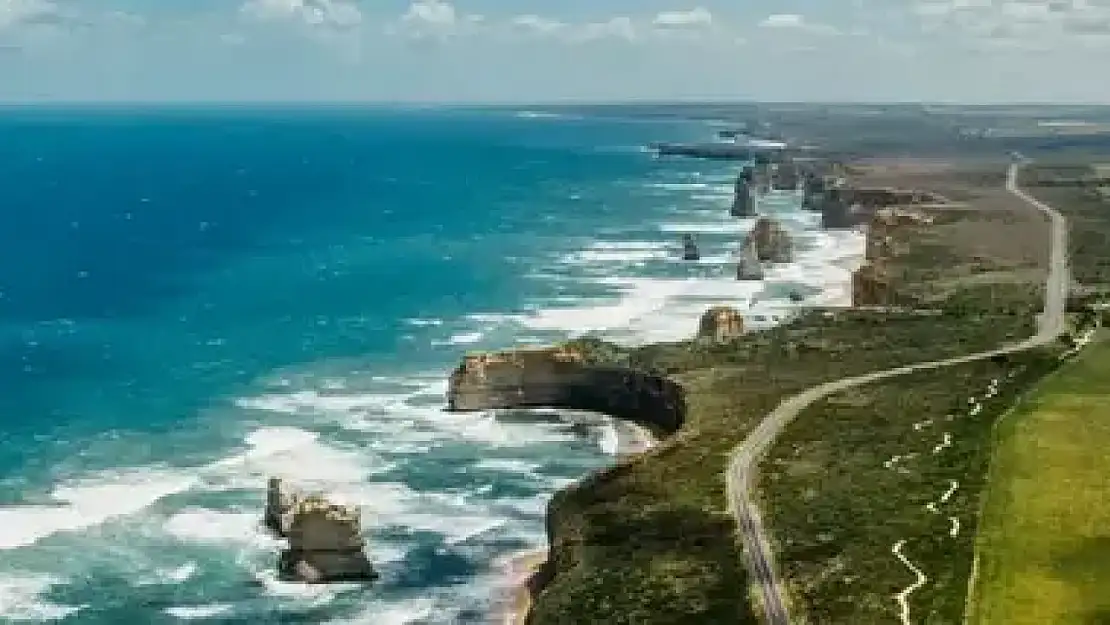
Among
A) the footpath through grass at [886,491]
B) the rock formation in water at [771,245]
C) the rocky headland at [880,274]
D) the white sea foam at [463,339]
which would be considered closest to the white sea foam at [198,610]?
the footpath through grass at [886,491]

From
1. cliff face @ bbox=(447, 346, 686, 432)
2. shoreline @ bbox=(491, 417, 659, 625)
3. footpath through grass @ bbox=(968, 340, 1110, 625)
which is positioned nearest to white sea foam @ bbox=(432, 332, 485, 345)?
cliff face @ bbox=(447, 346, 686, 432)

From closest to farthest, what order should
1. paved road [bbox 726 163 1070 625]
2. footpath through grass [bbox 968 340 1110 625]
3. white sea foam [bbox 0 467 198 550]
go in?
footpath through grass [bbox 968 340 1110 625]
paved road [bbox 726 163 1070 625]
white sea foam [bbox 0 467 198 550]

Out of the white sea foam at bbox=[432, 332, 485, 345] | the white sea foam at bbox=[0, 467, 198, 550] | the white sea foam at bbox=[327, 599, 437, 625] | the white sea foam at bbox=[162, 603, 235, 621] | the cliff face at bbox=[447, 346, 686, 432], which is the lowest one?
the white sea foam at bbox=[327, 599, 437, 625]

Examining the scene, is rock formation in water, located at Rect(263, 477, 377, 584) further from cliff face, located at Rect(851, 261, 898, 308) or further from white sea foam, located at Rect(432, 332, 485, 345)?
cliff face, located at Rect(851, 261, 898, 308)

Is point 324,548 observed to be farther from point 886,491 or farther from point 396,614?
point 886,491

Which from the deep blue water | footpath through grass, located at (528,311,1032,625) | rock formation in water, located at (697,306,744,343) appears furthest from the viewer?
rock formation in water, located at (697,306,744,343)

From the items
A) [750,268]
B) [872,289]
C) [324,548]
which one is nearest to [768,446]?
[324,548]

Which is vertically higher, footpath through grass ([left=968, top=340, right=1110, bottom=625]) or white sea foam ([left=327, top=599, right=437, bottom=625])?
footpath through grass ([left=968, top=340, right=1110, bottom=625])
